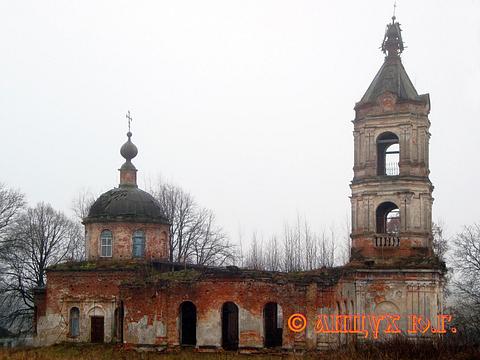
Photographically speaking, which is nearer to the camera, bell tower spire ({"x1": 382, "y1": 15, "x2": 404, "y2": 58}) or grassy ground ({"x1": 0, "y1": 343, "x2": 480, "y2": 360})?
grassy ground ({"x1": 0, "y1": 343, "x2": 480, "y2": 360})

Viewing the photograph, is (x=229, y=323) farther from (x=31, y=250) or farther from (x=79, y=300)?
(x=31, y=250)

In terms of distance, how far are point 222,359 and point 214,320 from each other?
238 cm

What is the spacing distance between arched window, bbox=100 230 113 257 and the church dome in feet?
1.96

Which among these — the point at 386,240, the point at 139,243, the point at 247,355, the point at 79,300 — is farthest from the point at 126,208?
the point at 386,240

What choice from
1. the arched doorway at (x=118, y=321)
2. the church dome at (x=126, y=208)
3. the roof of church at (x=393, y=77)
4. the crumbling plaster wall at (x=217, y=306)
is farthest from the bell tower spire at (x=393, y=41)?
the arched doorway at (x=118, y=321)

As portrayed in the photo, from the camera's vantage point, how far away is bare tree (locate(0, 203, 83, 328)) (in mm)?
39781

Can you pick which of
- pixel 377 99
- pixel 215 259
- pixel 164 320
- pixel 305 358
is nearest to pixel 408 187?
pixel 377 99

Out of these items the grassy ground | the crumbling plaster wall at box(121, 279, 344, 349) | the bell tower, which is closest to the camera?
the grassy ground

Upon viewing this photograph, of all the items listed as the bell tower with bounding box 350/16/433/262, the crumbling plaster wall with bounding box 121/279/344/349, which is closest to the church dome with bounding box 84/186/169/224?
the crumbling plaster wall with bounding box 121/279/344/349

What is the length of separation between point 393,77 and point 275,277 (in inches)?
375

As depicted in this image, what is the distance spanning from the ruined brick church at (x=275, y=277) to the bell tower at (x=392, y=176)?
38mm

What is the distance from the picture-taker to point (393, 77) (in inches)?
1088

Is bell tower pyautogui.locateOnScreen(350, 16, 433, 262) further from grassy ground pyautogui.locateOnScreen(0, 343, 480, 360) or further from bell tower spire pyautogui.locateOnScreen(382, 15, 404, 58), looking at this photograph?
grassy ground pyautogui.locateOnScreen(0, 343, 480, 360)

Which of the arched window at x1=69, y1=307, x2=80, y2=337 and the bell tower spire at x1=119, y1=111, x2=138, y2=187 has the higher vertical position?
the bell tower spire at x1=119, y1=111, x2=138, y2=187
